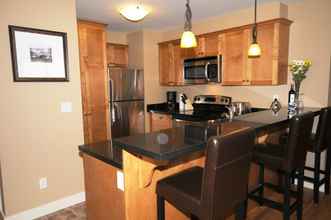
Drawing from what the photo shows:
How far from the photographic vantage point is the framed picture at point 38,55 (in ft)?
7.62

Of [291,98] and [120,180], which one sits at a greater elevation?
[291,98]

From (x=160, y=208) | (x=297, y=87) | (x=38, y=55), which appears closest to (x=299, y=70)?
(x=297, y=87)

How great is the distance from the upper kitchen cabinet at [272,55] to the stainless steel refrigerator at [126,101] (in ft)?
6.97

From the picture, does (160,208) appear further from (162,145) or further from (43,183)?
(43,183)

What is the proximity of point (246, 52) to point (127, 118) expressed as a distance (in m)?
2.36

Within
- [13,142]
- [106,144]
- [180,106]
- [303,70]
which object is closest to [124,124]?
[180,106]

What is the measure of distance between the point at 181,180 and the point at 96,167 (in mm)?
678

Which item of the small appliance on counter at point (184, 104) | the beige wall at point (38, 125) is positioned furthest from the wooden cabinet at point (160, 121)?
the beige wall at point (38, 125)

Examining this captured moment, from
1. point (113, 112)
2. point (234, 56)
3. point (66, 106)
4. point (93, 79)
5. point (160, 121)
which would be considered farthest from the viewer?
point (160, 121)

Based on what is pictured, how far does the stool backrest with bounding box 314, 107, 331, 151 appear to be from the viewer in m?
2.38

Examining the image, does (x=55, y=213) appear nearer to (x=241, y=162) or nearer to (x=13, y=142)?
(x=13, y=142)

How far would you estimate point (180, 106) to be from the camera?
14.5 ft

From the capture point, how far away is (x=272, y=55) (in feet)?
10.3

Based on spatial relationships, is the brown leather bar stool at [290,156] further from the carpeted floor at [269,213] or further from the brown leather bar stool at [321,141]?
the brown leather bar stool at [321,141]
